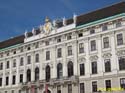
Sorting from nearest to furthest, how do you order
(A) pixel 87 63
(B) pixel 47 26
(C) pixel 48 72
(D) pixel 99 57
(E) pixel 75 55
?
(D) pixel 99 57
(A) pixel 87 63
(E) pixel 75 55
(C) pixel 48 72
(B) pixel 47 26

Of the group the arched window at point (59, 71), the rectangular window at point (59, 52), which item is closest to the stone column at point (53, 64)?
the arched window at point (59, 71)

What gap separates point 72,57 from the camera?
58156mm

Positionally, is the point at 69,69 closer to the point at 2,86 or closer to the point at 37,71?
the point at 37,71

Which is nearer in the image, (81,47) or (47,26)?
(81,47)

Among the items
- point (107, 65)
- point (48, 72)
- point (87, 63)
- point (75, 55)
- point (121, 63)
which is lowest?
point (48, 72)

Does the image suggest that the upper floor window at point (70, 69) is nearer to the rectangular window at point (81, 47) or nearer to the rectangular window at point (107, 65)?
the rectangular window at point (81, 47)

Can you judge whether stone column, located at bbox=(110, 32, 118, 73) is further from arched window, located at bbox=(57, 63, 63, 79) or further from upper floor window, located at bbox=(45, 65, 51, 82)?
upper floor window, located at bbox=(45, 65, 51, 82)

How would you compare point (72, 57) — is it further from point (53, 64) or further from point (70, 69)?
point (53, 64)

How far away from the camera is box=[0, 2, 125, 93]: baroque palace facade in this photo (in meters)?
52.2

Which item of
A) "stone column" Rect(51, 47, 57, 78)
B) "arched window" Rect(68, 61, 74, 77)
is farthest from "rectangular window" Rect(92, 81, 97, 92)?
"stone column" Rect(51, 47, 57, 78)

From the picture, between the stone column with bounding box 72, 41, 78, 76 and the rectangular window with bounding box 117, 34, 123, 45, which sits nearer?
the rectangular window with bounding box 117, 34, 123, 45

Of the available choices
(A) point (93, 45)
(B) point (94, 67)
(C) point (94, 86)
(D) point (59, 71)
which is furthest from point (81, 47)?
(C) point (94, 86)

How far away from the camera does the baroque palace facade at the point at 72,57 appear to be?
171 feet

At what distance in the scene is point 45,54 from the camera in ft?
207
